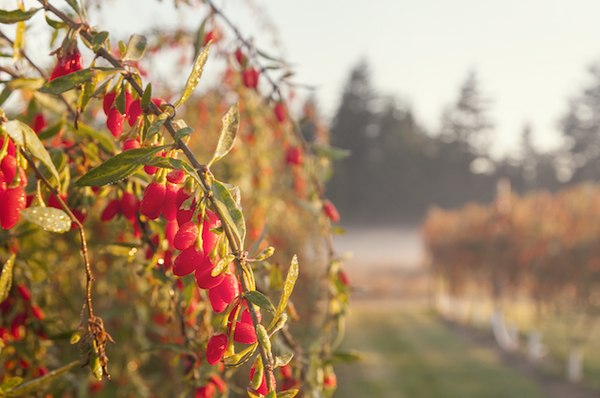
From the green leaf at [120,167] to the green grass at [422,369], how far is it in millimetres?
5525

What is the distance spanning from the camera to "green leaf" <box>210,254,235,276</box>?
48 centimetres

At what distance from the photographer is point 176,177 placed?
521mm

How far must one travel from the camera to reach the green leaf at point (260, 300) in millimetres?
472

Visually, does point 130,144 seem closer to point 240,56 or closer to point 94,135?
point 94,135

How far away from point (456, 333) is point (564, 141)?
1051 inches

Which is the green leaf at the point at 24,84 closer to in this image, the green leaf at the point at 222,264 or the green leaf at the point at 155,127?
the green leaf at the point at 155,127

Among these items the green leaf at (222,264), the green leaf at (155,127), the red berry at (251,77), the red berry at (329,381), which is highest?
the red berry at (251,77)

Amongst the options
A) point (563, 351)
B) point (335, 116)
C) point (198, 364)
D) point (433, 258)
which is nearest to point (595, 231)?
point (563, 351)

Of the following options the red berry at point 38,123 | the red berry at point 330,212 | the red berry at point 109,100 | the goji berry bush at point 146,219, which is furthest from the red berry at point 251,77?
the red berry at point 109,100

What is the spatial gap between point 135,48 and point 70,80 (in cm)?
11

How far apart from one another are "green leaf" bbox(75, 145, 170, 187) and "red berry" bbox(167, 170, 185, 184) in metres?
0.04

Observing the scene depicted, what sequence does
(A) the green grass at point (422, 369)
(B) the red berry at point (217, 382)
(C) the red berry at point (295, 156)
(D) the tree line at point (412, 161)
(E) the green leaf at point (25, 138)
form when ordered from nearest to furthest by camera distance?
(E) the green leaf at point (25, 138) → (B) the red berry at point (217, 382) → (C) the red berry at point (295, 156) → (A) the green grass at point (422, 369) → (D) the tree line at point (412, 161)

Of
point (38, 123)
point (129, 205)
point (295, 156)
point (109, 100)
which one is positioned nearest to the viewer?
point (109, 100)

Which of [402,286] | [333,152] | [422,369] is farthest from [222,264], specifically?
[402,286]
